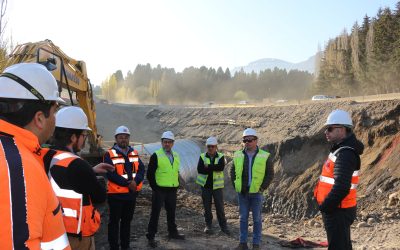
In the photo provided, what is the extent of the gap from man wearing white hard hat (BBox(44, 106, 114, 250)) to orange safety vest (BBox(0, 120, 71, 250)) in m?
1.72

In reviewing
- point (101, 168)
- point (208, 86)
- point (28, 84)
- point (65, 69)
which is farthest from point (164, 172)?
point (208, 86)

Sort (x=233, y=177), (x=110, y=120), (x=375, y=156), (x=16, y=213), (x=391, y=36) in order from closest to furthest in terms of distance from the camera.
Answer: (x=16, y=213), (x=233, y=177), (x=375, y=156), (x=391, y=36), (x=110, y=120)

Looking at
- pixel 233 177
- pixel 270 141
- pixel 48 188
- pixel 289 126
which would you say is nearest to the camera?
pixel 48 188

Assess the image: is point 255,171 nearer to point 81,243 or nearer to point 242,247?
point 242,247

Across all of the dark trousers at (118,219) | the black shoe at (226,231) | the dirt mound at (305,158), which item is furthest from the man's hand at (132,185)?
the black shoe at (226,231)

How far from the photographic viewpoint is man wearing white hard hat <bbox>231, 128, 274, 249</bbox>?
696cm

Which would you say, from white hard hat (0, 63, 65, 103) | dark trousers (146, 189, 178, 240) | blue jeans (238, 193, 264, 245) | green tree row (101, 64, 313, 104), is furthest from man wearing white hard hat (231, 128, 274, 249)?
green tree row (101, 64, 313, 104)

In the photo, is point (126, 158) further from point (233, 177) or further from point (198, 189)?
point (198, 189)

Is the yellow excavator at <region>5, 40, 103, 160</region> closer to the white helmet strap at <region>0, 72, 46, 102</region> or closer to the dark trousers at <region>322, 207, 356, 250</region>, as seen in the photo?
the dark trousers at <region>322, 207, 356, 250</region>

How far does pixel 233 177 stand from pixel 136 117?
1659 inches

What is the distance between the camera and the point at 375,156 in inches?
584

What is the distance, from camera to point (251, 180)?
696cm

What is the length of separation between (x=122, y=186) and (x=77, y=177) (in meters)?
3.25

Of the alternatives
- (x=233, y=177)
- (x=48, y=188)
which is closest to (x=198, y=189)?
(x=233, y=177)
